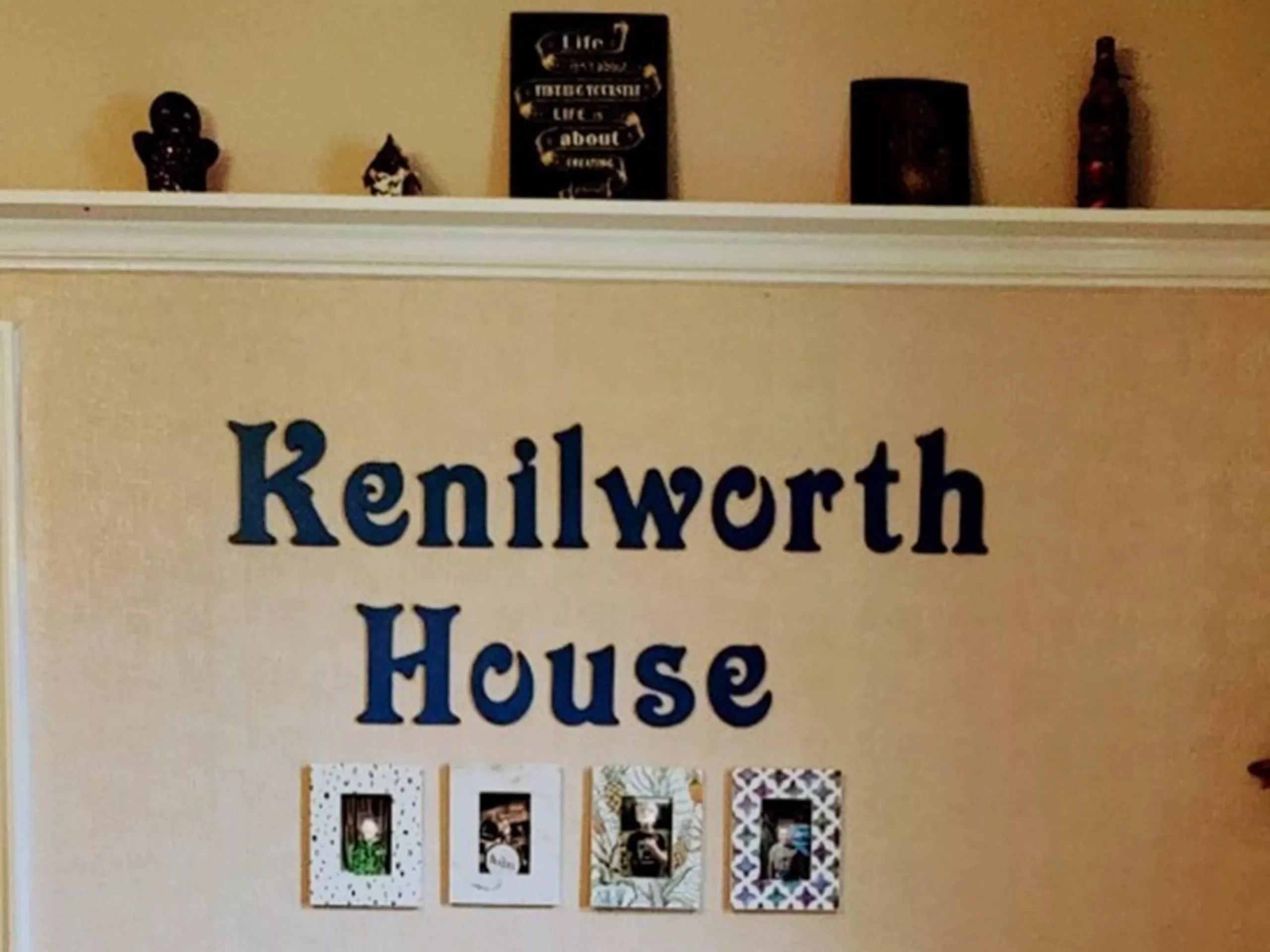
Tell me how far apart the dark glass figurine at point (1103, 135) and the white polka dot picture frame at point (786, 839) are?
84cm

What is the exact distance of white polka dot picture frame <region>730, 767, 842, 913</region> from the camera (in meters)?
1.72

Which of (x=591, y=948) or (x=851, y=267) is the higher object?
(x=851, y=267)

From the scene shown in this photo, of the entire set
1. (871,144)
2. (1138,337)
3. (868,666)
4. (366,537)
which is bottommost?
(868,666)

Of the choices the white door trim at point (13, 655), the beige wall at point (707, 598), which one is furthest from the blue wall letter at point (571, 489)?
the white door trim at point (13, 655)

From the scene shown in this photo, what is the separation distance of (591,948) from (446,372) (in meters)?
0.82

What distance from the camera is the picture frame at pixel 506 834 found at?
68.0 inches

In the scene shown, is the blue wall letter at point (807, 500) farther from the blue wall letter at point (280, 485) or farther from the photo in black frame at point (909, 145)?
the blue wall letter at point (280, 485)

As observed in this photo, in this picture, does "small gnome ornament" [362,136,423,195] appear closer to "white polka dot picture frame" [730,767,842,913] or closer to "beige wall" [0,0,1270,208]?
"beige wall" [0,0,1270,208]

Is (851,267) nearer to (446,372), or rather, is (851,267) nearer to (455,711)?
(446,372)

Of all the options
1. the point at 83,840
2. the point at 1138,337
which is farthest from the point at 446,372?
the point at 1138,337

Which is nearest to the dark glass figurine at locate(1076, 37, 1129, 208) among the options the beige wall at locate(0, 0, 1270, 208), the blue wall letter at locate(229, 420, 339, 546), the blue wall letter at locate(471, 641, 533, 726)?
the beige wall at locate(0, 0, 1270, 208)

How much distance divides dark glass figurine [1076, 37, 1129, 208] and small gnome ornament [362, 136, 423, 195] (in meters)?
0.88

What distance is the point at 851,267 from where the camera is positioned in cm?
167

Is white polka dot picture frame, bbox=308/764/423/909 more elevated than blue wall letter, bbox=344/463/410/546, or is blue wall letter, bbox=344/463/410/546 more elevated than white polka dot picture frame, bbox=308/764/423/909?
blue wall letter, bbox=344/463/410/546
